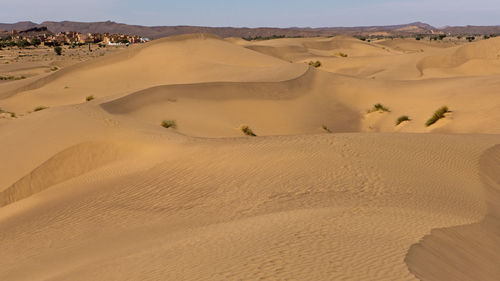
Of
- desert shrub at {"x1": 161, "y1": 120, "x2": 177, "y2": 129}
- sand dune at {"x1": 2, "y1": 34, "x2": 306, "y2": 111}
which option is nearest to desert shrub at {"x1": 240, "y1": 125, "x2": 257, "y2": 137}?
desert shrub at {"x1": 161, "y1": 120, "x2": 177, "y2": 129}

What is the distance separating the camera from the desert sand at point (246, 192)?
634 centimetres

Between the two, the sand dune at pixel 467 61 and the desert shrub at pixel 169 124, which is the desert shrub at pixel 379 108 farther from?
the sand dune at pixel 467 61

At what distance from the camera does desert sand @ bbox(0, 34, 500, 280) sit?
20.8 feet

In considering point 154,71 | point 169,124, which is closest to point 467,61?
point 154,71

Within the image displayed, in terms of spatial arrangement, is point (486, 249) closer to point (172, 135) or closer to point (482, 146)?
point (482, 146)

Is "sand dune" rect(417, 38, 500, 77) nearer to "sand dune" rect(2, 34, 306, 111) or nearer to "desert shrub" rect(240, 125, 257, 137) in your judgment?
"sand dune" rect(2, 34, 306, 111)

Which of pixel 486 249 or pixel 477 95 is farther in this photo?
pixel 477 95

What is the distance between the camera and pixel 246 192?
10219 millimetres

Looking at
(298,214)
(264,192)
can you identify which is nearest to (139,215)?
(264,192)

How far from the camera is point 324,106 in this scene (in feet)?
90.0

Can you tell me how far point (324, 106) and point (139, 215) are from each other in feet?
61.7

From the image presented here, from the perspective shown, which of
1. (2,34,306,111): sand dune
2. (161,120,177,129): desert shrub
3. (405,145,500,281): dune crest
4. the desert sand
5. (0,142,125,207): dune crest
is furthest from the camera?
(2,34,306,111): sand dune

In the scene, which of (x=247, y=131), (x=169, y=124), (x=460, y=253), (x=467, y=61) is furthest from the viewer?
(x=467, y=61)

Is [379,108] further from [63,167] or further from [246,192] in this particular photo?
[246,192]
